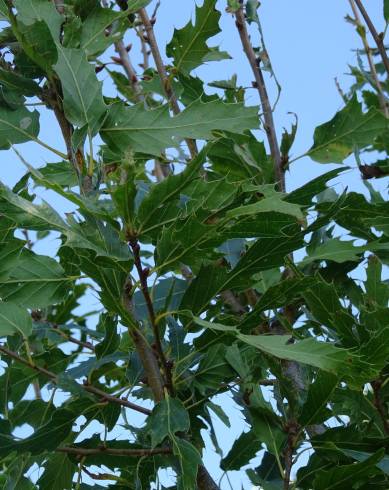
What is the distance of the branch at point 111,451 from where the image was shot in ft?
4.21

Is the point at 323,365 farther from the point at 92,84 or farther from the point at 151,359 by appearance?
the point at 92,84

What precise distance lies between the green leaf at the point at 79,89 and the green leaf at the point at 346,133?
2.08 ft

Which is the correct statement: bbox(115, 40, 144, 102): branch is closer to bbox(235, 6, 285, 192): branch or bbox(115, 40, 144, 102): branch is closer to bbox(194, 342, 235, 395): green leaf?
bbox(235, 6, 285, 192): branch

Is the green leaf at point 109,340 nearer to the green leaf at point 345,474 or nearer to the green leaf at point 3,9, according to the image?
the green leaf at point 345,474

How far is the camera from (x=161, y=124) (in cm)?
140

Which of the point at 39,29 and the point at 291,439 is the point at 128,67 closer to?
the point at 39,29

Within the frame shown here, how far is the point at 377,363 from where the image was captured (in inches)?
46.5

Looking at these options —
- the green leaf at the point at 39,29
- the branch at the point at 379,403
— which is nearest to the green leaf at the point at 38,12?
the green leaf at the point at 39,29

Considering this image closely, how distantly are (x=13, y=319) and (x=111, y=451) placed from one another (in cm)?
27

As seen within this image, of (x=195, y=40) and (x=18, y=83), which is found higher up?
(x=195, y=40)

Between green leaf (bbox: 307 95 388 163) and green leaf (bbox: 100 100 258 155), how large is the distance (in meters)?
0.44

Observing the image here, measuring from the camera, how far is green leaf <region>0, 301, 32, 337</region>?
1.35m

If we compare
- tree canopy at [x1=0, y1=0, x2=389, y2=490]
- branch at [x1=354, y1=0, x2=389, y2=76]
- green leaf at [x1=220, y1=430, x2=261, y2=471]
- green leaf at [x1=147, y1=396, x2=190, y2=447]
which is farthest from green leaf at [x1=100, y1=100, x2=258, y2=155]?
branch at [x1=354, y1=0, x2=389, y2=76]

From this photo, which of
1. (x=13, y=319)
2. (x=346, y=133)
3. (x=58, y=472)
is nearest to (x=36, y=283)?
(x=13, y=319)
